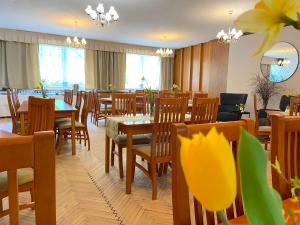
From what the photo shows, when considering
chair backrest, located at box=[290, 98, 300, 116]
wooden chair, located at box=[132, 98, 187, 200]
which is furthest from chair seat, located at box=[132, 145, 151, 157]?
chair backrest, located at box=[290, 98, 300, 116]

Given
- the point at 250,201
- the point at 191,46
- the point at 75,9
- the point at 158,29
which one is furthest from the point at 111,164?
the point at 191,46

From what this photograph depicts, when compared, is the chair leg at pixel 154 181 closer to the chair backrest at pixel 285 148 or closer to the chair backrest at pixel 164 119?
the chair backrest at pixel 164 119

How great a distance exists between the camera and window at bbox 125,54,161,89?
8.64 m

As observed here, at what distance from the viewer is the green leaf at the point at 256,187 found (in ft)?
1.02

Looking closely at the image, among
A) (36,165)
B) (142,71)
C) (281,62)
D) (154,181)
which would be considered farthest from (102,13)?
(142,71)

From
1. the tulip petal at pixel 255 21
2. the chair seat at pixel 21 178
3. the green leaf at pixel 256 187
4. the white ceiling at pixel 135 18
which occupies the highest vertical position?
the white ceiling at pixel 135 18

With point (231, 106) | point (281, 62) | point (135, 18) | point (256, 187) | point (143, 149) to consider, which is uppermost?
point (135, 18)

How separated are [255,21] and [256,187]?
9.9 inches

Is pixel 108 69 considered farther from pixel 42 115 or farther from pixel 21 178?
pixel 21 178

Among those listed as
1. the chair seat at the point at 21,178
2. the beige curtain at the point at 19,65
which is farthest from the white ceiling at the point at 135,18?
the chair seat at the point at 21,178

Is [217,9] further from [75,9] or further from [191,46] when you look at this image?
[191,46]

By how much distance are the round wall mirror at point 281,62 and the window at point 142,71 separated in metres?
4.09

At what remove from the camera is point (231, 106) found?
570 cm

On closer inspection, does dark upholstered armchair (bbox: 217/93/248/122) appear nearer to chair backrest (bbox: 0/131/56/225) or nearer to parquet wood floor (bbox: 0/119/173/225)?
parquet wood floor (bbox: 0/119/173/225)
